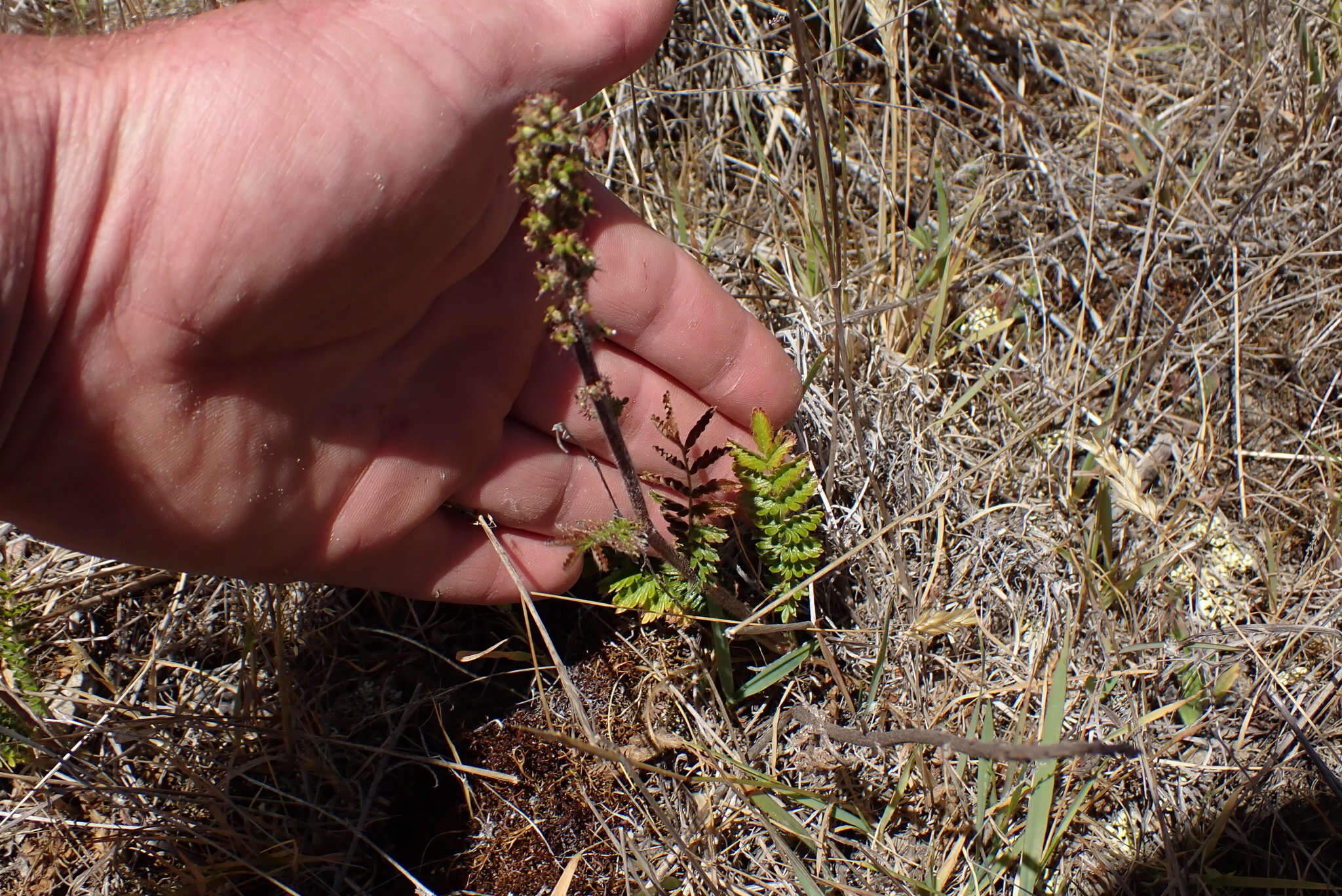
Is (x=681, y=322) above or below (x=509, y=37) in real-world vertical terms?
below

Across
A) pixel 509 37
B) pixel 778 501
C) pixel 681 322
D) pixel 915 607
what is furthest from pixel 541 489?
pixel 509 37

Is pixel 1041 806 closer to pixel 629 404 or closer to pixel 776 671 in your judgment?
pixel 776 671

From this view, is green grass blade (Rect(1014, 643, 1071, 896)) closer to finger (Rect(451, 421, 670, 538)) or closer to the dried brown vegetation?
the dried brown vegetation

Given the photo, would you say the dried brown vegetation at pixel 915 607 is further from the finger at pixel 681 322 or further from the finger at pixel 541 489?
the finger at pixel 541 489

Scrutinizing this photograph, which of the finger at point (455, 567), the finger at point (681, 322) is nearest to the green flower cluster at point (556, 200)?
the finger at point (681, 322)

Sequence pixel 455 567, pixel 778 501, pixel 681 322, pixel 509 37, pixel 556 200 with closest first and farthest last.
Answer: pixel 556 200 → pixel 509 37 → pixel 778 501 → pixel 681 322 → pixel 455 567

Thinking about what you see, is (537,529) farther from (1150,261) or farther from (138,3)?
(138,3)
